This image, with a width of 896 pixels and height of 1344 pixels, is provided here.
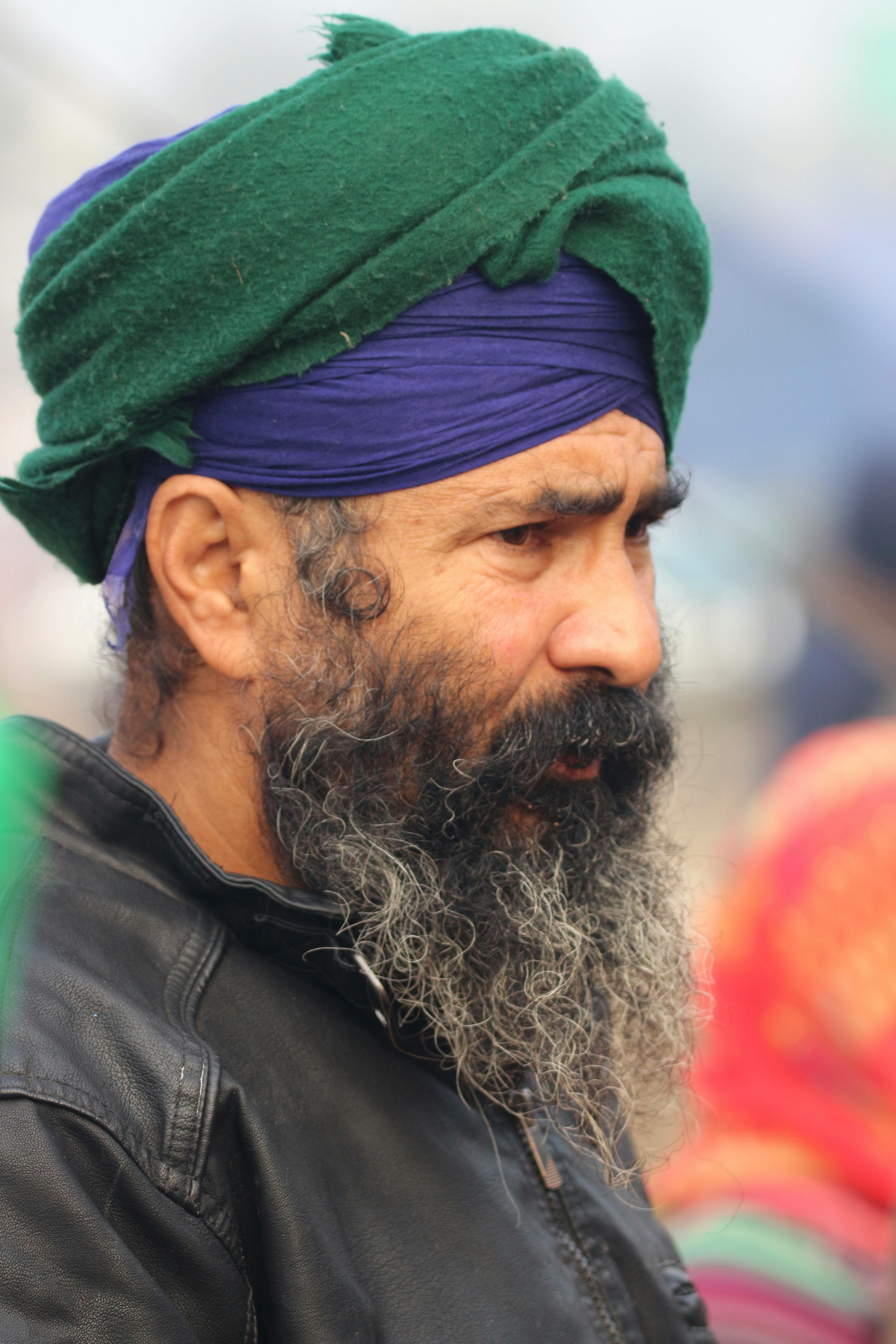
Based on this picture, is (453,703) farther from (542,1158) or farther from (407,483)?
(542,1158)

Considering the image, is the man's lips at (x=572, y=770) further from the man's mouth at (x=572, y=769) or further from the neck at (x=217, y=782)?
the neck at (x=217, y=782)

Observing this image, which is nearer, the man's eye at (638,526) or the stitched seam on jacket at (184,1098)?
the stitched seam on jacket at (184,1098)

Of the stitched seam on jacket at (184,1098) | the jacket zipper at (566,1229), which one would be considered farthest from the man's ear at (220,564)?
the jacket zipper at (566,1229)

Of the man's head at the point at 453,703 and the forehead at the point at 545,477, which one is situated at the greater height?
the forehead at the point at 545,477

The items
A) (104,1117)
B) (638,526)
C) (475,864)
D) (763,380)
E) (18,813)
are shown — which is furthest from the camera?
(763,380)

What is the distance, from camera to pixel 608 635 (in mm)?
1586

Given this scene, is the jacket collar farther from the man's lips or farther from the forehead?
the forehead

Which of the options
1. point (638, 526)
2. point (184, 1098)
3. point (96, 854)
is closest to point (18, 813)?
point (96, 854)

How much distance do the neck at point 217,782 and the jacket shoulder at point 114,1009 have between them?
237mm

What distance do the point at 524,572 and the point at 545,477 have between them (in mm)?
140

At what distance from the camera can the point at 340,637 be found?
1.57 metres

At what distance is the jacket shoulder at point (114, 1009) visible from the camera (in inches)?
42.3

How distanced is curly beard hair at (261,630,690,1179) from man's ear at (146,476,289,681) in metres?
0.10

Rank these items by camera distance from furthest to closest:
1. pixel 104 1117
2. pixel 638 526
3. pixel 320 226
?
pixel 638 526 < pixel 320 226 < pixel 104 1117
